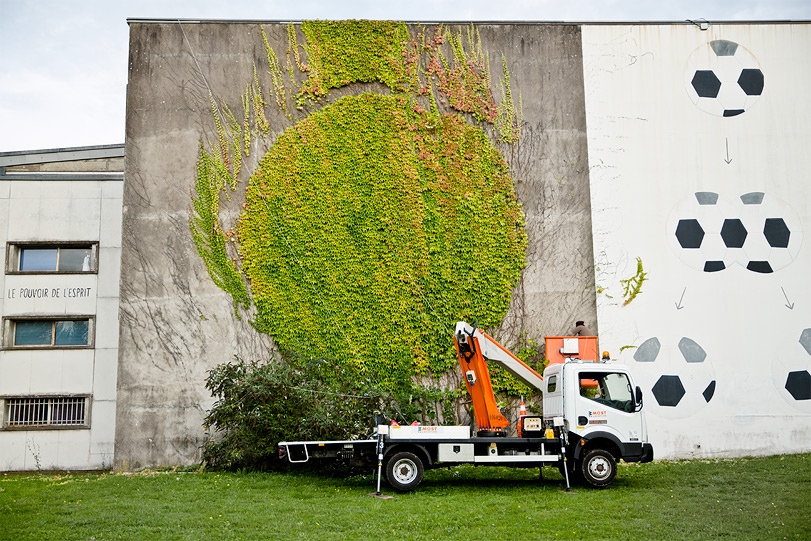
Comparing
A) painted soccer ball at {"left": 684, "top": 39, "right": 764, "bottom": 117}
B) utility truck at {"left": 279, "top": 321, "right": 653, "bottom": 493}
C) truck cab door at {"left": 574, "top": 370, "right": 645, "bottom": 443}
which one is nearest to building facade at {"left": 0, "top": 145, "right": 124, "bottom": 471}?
utility truck at {"left": 279, "top": 321, "right": 653, "bottom": 493}

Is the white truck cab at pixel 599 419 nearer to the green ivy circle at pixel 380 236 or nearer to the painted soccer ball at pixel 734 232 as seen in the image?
the green ivy circle at pixel 380 236

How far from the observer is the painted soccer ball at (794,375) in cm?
1728

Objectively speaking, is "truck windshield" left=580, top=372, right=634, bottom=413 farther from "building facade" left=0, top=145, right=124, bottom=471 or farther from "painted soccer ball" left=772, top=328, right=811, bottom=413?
"building facade" left=0, top=145, right=124, bottom=471

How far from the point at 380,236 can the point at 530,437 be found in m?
6.08

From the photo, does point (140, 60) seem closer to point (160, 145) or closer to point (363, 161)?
point (160, 145)

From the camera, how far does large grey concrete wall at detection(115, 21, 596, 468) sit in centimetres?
1673

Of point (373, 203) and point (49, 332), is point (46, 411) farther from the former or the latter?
point (373, 203)

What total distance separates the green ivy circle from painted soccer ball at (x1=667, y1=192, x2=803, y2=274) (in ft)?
13.0


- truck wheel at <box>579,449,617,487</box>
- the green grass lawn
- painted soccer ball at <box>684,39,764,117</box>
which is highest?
painted soccer ball at <box>684,39,764,117</box>

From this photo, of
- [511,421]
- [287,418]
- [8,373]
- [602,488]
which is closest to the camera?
[602,488]

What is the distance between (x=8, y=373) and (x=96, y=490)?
6562 millimetres

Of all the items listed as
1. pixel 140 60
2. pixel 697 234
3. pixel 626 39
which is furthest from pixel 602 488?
pixel 140 60

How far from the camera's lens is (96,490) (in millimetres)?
13422

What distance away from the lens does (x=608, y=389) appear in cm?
1350
